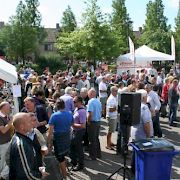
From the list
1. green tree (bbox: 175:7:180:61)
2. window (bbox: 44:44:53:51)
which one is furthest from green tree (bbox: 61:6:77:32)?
green tree (bbox: 175:7:180:61)

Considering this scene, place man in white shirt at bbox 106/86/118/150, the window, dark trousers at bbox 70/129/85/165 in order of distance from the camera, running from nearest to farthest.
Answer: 1. dark trousers at bbox 70/129/85/165
2. man in white shirt at bbox 106/86/118/150
3. the window

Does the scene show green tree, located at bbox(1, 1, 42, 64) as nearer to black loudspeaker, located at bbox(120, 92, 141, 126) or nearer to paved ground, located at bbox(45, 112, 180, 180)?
paved ground, located at bbox(45, 112, 180, 180)

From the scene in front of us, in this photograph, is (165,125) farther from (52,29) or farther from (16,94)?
(52,29)

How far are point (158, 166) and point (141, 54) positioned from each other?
19.5 meters

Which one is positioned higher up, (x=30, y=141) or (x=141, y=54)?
(x=141, y=54)

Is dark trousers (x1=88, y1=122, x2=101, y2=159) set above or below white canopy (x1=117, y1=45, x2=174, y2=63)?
below

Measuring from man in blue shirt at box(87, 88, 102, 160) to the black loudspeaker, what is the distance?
1.45 m

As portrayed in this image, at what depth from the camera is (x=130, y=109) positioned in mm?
7836

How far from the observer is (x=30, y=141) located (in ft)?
16.2

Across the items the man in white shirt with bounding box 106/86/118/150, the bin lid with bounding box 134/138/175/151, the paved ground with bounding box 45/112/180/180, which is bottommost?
the paved ground with bounding box 45/112/180/180

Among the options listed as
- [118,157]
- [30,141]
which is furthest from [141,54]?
[30,141]

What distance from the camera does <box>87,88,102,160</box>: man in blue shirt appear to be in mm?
9305

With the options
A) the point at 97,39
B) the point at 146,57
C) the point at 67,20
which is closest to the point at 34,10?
the point at 67,20

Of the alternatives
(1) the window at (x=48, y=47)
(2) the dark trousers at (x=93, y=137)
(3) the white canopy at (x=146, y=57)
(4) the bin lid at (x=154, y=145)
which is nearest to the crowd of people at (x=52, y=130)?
(2) the dark trousers at (x=93, y=137)
